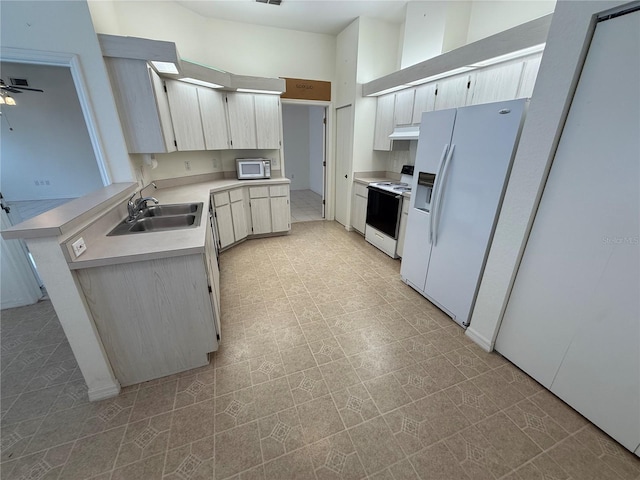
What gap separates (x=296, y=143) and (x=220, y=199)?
4768 millimetres

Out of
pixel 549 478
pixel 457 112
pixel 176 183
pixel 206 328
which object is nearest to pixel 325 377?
pixel 206 328

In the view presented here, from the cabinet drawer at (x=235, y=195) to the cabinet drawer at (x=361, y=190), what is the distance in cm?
187

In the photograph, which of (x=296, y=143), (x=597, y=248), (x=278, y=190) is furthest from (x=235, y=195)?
(x=296, y=143)

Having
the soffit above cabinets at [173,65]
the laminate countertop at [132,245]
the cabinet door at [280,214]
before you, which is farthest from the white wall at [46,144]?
the laminate countertop at [132,245]

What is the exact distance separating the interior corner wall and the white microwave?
1.36 metres

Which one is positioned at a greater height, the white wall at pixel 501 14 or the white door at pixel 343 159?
the white wall at pixel 501 14

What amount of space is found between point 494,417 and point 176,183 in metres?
4.10

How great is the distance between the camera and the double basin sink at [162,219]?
2.02 metres

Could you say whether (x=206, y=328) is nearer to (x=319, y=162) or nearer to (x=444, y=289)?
(x=444, y=289)

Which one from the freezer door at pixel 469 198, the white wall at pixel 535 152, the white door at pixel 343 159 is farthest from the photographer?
the white door at pixel 343 159

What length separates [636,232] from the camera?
1.26 metres

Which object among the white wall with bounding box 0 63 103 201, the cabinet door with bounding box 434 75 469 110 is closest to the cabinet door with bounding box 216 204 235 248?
the cabinet door with bounding box 434 75 469 110

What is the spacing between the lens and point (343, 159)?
457 centimetres

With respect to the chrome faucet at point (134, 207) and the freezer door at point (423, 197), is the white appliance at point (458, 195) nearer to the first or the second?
the freezer door at point (423, 197)
